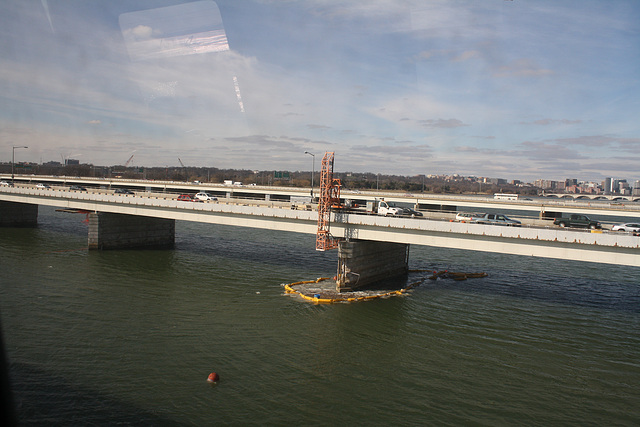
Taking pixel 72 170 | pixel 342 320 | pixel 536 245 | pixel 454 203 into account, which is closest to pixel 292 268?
pixel 342 320

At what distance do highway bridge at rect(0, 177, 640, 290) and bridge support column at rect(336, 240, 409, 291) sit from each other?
2.35 feet

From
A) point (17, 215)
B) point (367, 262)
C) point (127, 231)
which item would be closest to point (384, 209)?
point (367, 262)

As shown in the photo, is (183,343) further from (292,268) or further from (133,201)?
(133,201)

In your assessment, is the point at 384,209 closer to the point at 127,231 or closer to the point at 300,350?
the point at 300,350

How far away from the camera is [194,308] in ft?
79.0

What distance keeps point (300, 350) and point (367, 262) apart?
41.3ft

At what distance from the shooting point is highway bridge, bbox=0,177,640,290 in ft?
74.1

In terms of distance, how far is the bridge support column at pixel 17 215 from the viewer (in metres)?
53.4

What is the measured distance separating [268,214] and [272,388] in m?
18.0

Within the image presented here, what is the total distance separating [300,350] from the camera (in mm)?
18844

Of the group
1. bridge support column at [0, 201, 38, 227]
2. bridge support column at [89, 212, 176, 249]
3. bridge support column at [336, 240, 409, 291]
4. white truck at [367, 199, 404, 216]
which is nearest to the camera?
bridge support column at [336, 240, 409, 291]

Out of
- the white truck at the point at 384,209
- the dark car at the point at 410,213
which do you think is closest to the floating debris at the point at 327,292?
the dark car at the point at 410,213

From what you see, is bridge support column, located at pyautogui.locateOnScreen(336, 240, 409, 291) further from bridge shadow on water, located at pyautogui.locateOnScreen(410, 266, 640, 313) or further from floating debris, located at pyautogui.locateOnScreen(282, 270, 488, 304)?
bridge shadow on water, located at pyautogui.locateOnScreen(410, 266, 640, 313)

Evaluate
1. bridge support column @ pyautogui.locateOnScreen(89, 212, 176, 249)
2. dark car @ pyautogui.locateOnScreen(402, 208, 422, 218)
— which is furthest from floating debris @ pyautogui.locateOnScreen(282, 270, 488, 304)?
bridge support column @ pyautogui.locateOnScreen(89, 212, 176, 249)
